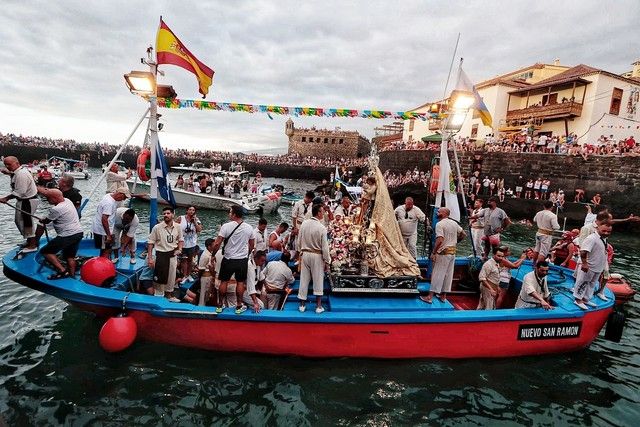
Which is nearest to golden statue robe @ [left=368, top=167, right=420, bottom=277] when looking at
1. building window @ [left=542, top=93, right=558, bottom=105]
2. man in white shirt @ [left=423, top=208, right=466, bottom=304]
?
man in white shirt @ [left=423, top=208, right=466, bottom=304]

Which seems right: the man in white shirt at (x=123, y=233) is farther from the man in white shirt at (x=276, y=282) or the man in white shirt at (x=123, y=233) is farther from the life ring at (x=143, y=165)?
the man in white shirt at (x=276, y=282)

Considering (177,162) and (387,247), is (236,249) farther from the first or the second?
(177,162)

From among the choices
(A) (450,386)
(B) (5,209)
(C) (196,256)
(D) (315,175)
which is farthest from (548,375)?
(D) (315,175)

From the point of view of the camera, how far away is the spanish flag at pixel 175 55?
6.25m

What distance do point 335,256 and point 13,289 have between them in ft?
25.1

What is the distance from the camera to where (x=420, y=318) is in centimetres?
572

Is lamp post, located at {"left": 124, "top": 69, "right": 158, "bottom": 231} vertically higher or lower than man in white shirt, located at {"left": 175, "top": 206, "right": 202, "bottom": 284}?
higher

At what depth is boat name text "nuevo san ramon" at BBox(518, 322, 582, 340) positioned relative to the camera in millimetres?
6090

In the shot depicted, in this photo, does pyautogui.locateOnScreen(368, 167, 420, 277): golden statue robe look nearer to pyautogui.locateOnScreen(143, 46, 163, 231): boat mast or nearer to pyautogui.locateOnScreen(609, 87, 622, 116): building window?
pyautogui.locateOnScreen(143, 46, 163, 231): boat mast

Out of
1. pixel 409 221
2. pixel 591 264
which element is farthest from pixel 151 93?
pixel 591 264

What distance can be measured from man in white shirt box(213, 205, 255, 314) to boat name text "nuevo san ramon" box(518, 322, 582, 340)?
4780mm

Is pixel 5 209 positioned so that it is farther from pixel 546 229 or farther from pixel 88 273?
pixel 546 229

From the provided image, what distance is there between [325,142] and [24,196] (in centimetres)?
6803

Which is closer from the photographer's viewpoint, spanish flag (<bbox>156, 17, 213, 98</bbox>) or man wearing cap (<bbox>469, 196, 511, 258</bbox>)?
spanish flag (<bbox>156, 17, 213, 98</bbox>)
